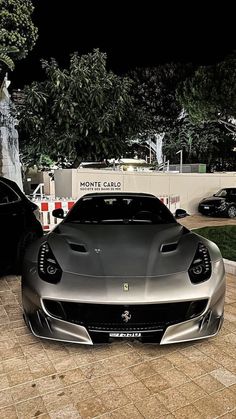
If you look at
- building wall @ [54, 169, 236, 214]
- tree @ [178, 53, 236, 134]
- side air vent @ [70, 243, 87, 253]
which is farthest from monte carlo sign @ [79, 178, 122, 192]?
side air vent @ [70, 243, 87, 253]

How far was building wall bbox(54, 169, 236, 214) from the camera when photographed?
11.0 metres

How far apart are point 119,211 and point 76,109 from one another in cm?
923

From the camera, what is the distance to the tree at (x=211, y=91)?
14845mm

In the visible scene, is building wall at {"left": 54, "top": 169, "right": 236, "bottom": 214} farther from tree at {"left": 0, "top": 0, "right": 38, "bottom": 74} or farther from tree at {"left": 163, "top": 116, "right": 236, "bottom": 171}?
tree at {"left": 163, "top": 116, "right": 236, "bottom": 171}

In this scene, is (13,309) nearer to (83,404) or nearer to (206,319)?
(83,404)

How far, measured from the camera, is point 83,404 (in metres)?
2.20

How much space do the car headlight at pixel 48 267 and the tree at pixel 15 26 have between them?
10089 mm

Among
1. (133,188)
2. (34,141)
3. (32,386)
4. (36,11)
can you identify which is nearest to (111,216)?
(32,386)

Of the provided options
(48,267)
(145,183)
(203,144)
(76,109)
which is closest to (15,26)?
(76,109)

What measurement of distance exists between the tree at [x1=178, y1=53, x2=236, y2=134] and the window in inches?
505

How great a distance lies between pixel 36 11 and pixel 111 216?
1253 centimetres

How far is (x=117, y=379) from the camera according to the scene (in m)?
2.48

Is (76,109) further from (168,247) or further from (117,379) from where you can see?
(117,379)

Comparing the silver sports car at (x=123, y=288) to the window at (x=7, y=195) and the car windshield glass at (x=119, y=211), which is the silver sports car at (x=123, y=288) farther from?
the window at (x=7, y=195)
